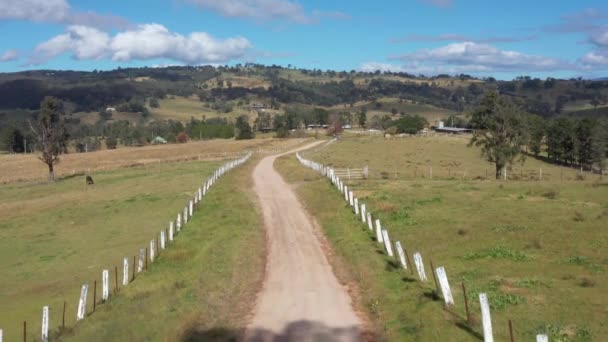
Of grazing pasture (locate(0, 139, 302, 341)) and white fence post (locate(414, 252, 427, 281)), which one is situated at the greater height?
white fence post (locate(414, 252, 427, 281))

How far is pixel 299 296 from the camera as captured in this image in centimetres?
1892

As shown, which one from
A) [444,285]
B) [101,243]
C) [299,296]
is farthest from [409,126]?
[444,285]

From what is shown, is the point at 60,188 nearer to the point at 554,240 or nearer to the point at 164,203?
the point at 164,203

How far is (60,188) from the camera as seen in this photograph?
6919 centimetres

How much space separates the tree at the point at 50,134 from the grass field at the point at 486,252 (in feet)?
158

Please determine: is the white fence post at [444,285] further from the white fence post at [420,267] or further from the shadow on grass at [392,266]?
the shadow on grass at [392,266]

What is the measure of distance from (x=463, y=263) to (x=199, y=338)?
36.2ft

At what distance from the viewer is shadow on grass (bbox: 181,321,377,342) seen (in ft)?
49.1

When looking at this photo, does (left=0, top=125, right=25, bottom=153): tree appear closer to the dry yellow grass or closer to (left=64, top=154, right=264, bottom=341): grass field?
the dry yellow grass

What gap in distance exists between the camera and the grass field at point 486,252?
612 inches

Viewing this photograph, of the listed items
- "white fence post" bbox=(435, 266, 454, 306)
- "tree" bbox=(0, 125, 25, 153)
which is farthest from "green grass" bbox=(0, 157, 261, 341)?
"tree" bbox=(0, 125, 25, 153)

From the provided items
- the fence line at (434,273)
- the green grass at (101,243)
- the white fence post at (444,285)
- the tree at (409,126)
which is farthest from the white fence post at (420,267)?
the tree at (409,126)

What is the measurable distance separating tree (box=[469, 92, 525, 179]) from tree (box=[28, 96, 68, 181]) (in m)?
54.3

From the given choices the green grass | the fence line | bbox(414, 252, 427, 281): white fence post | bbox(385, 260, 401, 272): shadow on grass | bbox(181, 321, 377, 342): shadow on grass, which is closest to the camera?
the fence line
